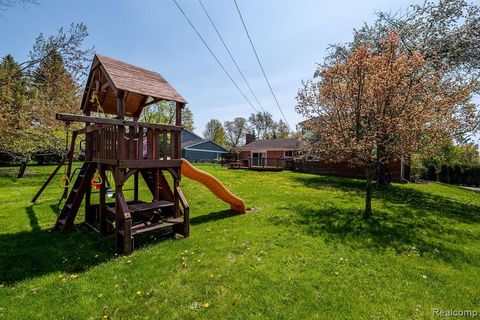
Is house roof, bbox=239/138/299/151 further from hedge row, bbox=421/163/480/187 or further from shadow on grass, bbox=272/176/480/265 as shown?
shadow on grass, bbox=272/176/480/265

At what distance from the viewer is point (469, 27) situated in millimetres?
13031

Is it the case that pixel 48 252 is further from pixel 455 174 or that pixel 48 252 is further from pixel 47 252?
pixel 455 174

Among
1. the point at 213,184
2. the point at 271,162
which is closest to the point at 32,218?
the point at 213,184

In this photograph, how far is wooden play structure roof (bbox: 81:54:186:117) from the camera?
19.9 ft

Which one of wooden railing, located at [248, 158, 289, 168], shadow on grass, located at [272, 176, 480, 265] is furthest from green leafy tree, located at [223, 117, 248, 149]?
shadow on grass, located at [272, 176, 480, 265]

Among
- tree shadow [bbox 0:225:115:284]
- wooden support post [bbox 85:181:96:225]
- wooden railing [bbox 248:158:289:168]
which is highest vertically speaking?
wooden railing [bbox 248:158:289:168]

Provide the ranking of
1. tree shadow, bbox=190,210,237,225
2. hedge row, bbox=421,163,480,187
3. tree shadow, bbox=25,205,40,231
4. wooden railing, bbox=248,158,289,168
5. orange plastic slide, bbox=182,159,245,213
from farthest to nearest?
hedge row, bbox=421,163,480,187 < wooden railing, bbox=248,158,289,168 < orange plastic slide, bbox=182,159,245,213 < tree shadow, bbox=190,210,237,225 < tree shadow, bbox=25,205,40,231

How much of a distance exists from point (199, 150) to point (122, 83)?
125ft

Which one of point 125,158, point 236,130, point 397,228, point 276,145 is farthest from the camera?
point 236,130

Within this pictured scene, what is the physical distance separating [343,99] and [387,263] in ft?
16.8

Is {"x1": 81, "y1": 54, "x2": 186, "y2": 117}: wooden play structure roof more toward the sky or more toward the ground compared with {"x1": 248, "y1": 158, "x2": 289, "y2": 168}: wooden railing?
more toward the sky

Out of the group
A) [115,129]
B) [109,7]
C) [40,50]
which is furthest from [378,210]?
[40,50]

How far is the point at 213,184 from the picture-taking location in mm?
8227

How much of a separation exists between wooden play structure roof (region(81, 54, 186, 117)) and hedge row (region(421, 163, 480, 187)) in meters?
31.6
